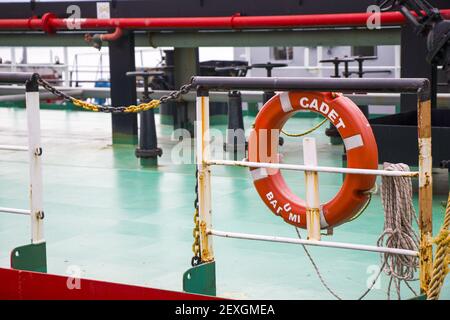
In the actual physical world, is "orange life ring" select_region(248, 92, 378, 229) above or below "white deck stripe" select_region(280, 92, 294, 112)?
below

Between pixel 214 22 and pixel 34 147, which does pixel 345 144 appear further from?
pixel 214 22

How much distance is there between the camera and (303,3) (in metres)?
10.9

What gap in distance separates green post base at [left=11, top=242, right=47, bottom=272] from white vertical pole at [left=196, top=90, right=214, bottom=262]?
113 centimetres

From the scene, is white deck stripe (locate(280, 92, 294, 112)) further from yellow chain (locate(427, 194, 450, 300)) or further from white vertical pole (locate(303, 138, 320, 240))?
yellow chain (locate(427, 194, 450, 300))

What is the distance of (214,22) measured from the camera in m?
11.3

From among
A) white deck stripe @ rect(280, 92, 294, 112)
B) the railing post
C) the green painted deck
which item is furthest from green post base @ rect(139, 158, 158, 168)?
the railing post

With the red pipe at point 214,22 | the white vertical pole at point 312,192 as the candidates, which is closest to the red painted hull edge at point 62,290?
the white vertical pole at point 312,192

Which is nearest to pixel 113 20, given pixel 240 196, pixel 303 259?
pixel 240 196

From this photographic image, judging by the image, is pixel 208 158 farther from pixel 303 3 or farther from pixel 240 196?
pixel 303 3

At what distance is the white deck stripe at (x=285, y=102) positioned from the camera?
5.03 meters

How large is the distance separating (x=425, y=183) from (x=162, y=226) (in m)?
3.76

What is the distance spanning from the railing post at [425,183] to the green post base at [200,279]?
4.23 feet

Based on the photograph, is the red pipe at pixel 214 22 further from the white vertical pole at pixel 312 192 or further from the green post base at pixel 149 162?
the white vertical pole at pixel 312 192

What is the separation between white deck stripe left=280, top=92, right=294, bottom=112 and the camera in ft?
16.5
